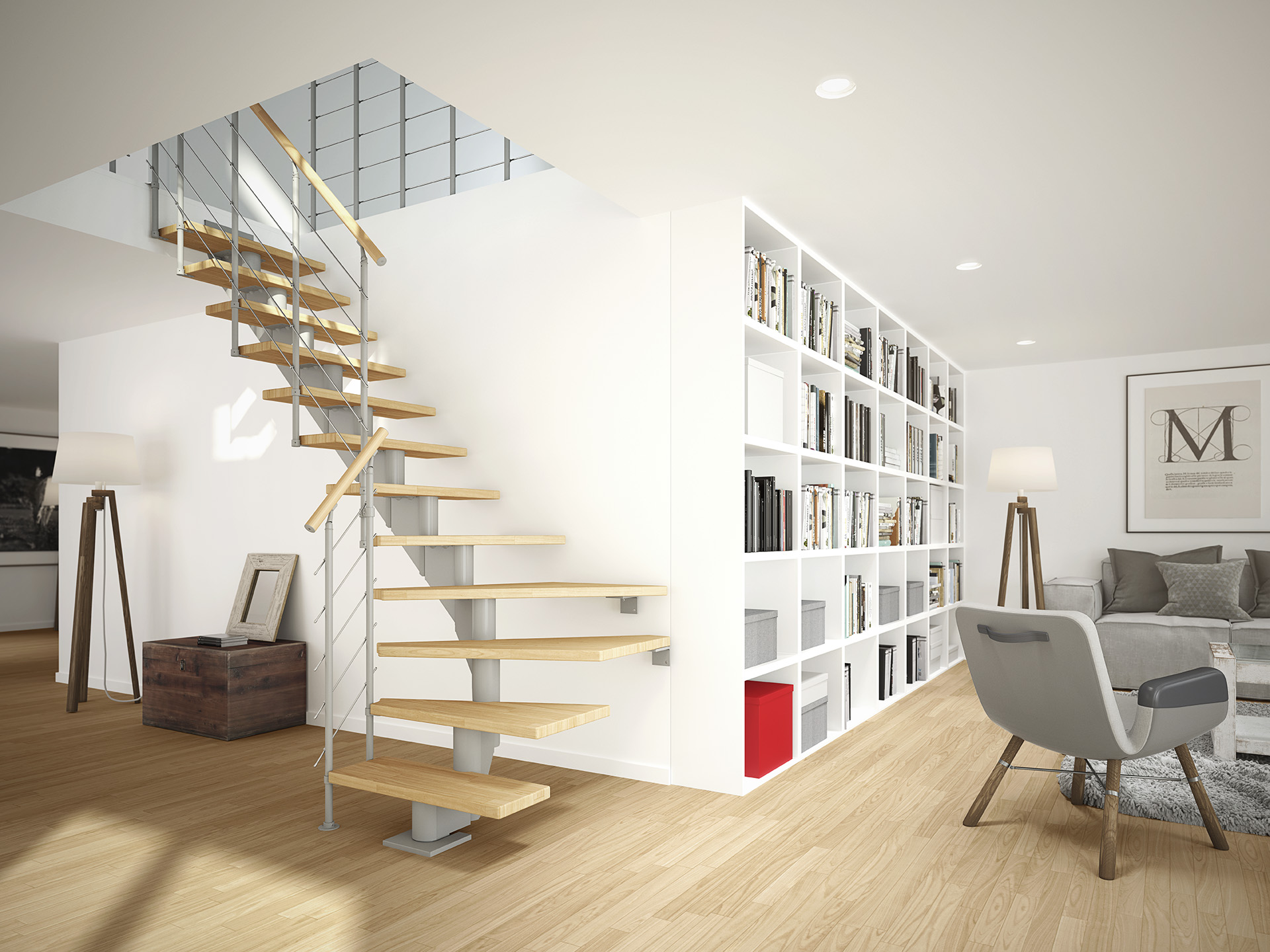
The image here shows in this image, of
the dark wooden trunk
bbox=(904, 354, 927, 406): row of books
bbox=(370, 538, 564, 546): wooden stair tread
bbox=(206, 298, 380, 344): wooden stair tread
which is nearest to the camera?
bbox=(370, 538, 564, 546): wooden stair tread

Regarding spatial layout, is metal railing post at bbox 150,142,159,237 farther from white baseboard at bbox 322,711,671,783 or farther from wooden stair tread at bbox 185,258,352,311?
white baseboard at bbox 322,711,671,783

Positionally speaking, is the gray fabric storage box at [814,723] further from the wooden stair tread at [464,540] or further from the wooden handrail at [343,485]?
the wooden handrail at [343,485]

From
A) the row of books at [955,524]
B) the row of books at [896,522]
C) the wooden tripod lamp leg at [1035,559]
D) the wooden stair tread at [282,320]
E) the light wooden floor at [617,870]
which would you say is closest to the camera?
the light wooden floor at [617,870]

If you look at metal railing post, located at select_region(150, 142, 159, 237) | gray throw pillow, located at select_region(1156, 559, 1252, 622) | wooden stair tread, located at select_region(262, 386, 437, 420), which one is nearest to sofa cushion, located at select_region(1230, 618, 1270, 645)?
gray throw pillow, located at select_region(1156, 559, 1252, 622)

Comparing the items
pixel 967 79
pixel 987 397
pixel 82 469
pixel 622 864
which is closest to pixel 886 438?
pixel 987 397

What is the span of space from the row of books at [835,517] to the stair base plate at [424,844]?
198 centimetres

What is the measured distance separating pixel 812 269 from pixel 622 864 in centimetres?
299

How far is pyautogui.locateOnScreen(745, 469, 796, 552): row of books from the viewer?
11.2ft

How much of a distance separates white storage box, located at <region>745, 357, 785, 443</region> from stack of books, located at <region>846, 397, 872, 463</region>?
79cm

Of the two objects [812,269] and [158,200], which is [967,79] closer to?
[812,269]

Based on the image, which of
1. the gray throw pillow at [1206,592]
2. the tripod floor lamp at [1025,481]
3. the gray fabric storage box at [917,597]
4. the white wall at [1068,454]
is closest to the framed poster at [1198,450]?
the white wall at [1068,454]

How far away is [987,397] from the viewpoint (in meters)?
6.82

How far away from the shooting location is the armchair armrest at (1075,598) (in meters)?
5.39

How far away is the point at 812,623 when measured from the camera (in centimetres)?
394
